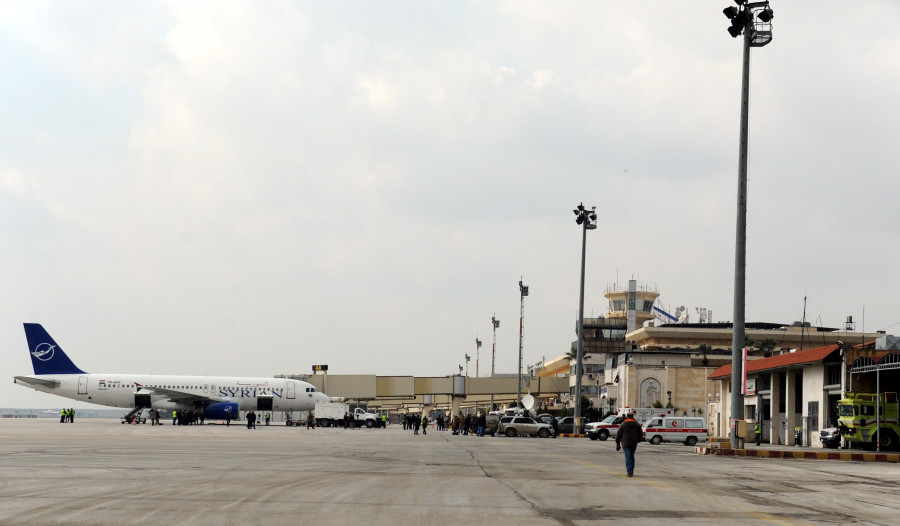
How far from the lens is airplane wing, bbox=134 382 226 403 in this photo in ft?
234

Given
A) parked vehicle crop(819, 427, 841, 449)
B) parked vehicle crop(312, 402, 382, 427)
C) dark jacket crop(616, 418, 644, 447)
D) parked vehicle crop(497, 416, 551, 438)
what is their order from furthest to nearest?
parked vehicle crop(312, 402, 382, 427) → parked vehicle crop(497, 416, 551, 438) → parked vehicle crop(819, 427, 841, 449) → dark jacket crop(616, 418, 644, 447)

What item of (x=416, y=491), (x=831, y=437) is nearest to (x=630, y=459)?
(x=416, y=491)

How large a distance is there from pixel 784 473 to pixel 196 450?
57.0ft

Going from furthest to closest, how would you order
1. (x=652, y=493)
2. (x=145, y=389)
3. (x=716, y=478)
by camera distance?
(x=145, y=389)
(x=716, y=478)
(x=652, y=493)

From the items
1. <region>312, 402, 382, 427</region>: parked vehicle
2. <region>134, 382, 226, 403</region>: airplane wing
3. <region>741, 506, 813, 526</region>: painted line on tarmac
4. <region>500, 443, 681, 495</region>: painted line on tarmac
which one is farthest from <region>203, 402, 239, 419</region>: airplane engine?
<region>741, 506, 813, 526</region>: painted line on tarmac

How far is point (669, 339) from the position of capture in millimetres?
117875

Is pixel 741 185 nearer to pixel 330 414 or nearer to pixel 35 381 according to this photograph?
pixel 330 414

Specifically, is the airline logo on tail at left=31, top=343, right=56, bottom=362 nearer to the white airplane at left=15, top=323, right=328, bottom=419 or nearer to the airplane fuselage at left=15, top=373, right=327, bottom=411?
the white airplane at left=15, top=323, right=328, bottom=419

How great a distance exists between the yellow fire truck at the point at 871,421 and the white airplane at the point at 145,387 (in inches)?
1867

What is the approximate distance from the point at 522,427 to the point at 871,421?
23.6m

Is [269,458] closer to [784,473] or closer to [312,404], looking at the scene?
[784,473]

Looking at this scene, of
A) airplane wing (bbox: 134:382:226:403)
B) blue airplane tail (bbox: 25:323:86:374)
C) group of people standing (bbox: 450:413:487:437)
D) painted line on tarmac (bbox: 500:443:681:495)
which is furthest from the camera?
blue airplane tail (bbox: 25:323:86:374)

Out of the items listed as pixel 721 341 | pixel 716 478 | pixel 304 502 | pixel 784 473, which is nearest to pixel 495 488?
pixel 304 502

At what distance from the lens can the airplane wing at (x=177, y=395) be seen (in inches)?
2805
